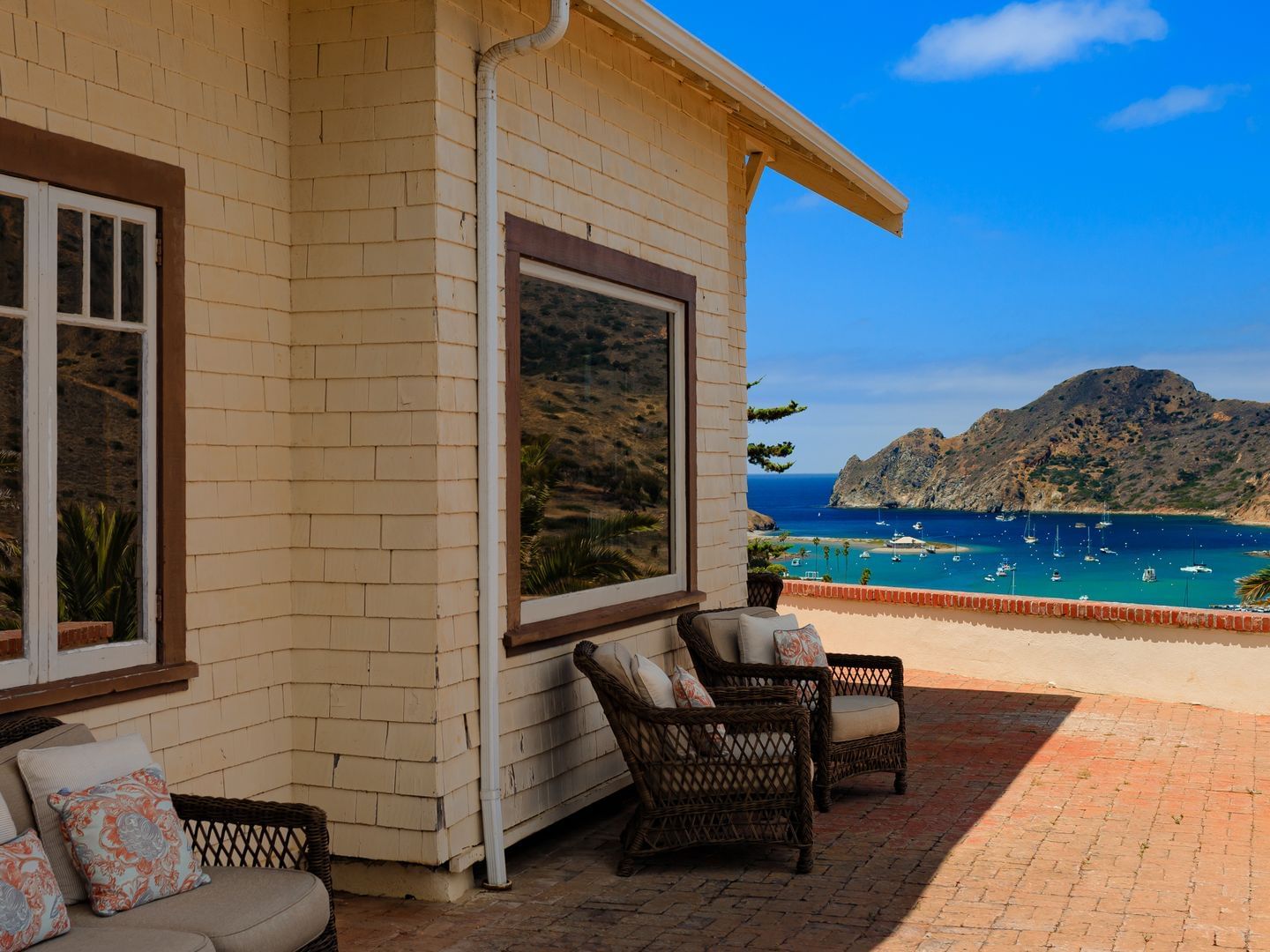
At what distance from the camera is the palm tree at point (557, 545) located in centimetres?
511

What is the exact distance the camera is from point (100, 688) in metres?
3.75

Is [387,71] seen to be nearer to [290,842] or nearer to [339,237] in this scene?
[339,237]

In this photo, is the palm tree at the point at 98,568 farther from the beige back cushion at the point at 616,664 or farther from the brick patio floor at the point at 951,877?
the beige back cushion at the point at 616,664

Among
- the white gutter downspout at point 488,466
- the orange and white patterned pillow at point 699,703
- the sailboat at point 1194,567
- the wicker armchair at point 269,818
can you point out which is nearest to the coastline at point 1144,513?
the sailboat at point 1194,567

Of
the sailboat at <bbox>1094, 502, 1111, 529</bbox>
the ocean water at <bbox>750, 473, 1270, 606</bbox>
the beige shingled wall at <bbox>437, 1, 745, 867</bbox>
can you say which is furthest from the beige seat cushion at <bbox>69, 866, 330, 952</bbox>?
the sailboat at <bbox>1094, 502, 1111, 529</bbox>

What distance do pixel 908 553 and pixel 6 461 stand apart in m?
75.1

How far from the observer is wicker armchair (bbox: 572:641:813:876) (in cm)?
482

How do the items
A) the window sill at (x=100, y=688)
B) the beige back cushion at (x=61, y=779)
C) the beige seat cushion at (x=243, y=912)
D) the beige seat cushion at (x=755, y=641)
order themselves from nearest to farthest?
the beige seat cushion at (x=243, y=912), the beige back cushion at (x=61, y=779), the window sill at (x=100, y=688), the beige seat cushion at (x=755, y=641)

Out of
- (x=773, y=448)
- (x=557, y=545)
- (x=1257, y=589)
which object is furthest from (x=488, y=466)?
(x=773, y=448)

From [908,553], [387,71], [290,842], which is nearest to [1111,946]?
[290,842]

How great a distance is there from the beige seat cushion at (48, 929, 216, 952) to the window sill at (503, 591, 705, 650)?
2063 millimetres

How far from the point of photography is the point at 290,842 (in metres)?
4.65

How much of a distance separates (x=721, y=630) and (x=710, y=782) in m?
1.38

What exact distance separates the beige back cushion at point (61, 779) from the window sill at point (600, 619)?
1816 millimetres
